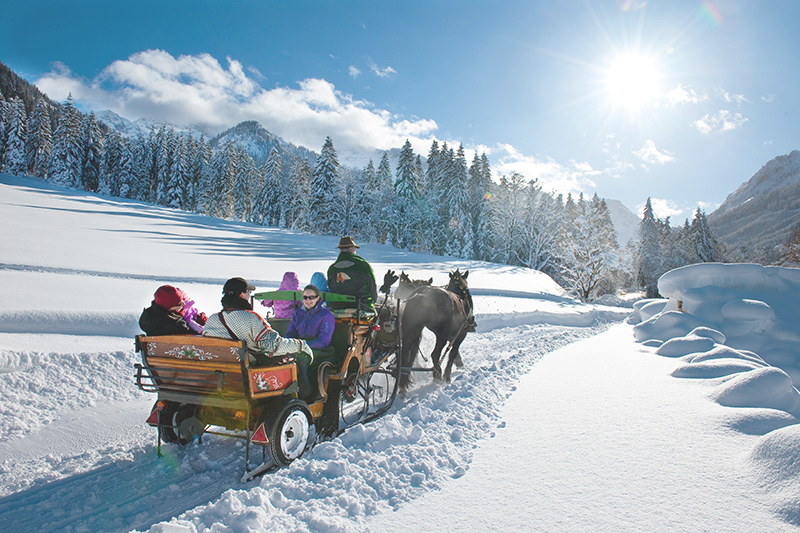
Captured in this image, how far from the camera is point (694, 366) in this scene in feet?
18.4

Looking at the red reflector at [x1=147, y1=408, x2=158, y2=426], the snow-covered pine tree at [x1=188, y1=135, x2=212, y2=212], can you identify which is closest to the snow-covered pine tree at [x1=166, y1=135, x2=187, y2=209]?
the snow-covered pine tree at [x1=188, y1=135, x2=212, y2=212]

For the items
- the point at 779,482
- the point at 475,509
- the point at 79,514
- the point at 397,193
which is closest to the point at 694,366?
the point at 779,482

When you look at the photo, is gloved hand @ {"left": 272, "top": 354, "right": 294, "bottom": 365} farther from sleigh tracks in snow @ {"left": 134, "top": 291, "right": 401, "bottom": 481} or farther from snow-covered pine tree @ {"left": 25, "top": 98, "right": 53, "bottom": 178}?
snow-covered pine tree @ {"left": 25, "top": 98, "right": 53, "bottom": 178}

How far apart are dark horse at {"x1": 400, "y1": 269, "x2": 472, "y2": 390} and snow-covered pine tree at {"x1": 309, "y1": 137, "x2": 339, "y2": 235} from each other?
129 ft

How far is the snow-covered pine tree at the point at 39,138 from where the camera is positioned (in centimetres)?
5197

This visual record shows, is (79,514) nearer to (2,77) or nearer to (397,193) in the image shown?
(397,193)

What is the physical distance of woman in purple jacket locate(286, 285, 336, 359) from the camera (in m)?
4.59

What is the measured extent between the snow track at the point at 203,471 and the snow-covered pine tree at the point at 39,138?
6456 centimetres

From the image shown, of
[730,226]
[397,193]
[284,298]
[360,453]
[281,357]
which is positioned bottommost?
[360,453]

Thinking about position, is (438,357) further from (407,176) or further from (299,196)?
(299,196)

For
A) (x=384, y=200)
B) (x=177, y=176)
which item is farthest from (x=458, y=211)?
(x=177, y=176)

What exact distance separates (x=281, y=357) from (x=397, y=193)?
4375 cm

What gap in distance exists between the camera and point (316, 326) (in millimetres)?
4680

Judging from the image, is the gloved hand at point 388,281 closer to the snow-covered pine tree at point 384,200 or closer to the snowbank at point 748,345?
the snowbank at point 748,345
